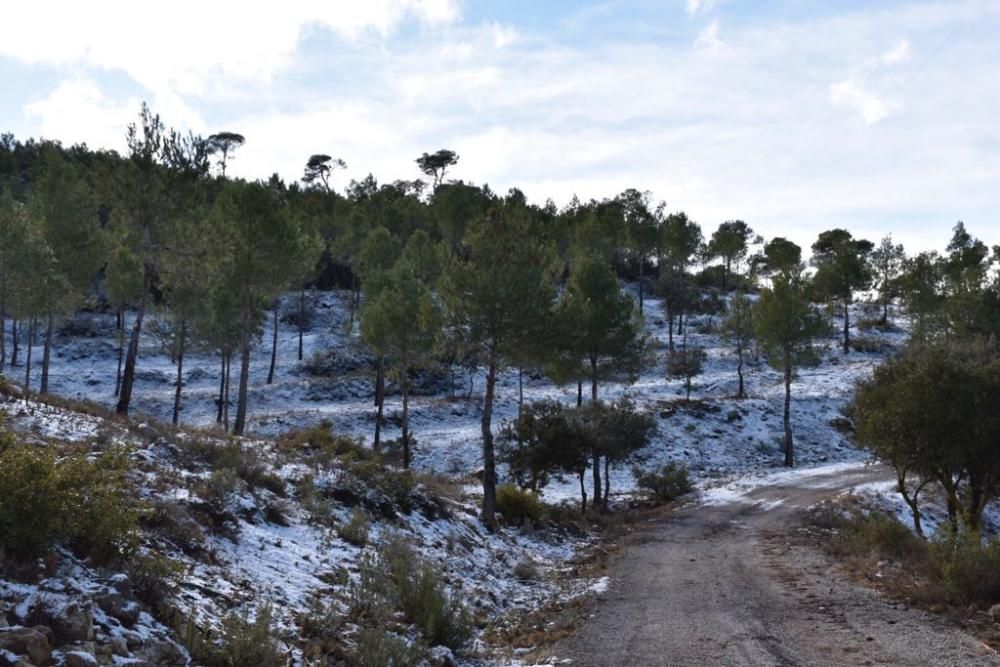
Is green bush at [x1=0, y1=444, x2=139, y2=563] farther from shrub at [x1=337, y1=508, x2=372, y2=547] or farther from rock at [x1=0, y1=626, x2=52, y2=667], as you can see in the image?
shrub at [x1=337, y1=508, x2=372, y2=547]

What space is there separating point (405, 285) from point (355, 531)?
2303cm

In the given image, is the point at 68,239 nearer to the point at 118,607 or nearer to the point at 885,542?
the point at 118,607

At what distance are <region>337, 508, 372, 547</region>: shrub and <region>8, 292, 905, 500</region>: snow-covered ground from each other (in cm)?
1830

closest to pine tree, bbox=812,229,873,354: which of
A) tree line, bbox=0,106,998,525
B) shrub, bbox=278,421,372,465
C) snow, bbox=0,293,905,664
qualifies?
tree line, bbox=0,106,998,525

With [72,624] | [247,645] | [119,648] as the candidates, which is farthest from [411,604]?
[72,624]

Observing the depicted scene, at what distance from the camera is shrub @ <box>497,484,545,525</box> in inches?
864

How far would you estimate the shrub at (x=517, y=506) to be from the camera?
21.9m

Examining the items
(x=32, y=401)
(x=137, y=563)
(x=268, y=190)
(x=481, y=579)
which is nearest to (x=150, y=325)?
(x=268, y=190)

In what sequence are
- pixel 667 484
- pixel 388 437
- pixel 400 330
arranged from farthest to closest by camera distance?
pixel 388 437 → pixel 400 330 → pixel 667 484

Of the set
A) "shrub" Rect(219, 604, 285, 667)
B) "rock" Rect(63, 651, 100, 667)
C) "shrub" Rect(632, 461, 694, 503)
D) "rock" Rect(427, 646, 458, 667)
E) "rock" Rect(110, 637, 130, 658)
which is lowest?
"shrub" Rect(632, 461, 694, 503)

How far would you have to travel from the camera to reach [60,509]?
6938mm

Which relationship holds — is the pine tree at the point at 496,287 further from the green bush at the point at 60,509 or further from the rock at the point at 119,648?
the rock at the point at 119,648

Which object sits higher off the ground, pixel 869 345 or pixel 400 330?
pixel 400 330

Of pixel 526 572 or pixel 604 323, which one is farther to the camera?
pixel 604 323
